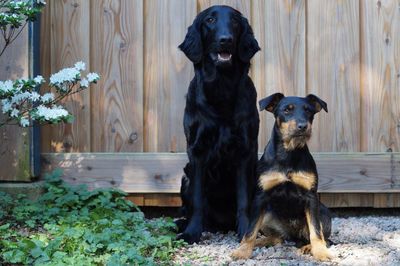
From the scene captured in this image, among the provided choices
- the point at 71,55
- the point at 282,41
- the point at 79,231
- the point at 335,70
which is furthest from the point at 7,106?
the point at 335,70

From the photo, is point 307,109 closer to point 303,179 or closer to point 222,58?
point 303,179

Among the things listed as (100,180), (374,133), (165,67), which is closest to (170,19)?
(165,67)

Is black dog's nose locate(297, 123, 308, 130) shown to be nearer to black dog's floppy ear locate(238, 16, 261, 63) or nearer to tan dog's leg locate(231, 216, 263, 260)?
tan dog's leg locate(231, 216, 263, 260)

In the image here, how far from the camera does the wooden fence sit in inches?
206

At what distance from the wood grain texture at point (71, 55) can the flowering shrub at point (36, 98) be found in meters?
0.44

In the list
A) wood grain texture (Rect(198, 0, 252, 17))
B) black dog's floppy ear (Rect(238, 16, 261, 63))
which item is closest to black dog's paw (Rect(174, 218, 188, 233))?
black dog's floppy ear (Rect(238, 16, 261, 63))

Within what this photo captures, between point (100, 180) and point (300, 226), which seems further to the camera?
point (100, 180)

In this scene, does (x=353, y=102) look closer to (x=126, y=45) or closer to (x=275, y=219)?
(x=275, y=219)

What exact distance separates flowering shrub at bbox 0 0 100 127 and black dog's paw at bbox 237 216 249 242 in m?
1.40

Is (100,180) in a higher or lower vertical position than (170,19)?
lower

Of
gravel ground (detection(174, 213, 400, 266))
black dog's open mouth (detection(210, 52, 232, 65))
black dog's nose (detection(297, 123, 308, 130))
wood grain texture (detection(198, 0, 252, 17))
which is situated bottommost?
gravel ground (detection(174, 213, 400, 266))

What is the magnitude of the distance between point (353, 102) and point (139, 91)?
1.75 metres

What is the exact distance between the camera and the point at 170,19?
17.4 feet

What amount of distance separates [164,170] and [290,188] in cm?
148
